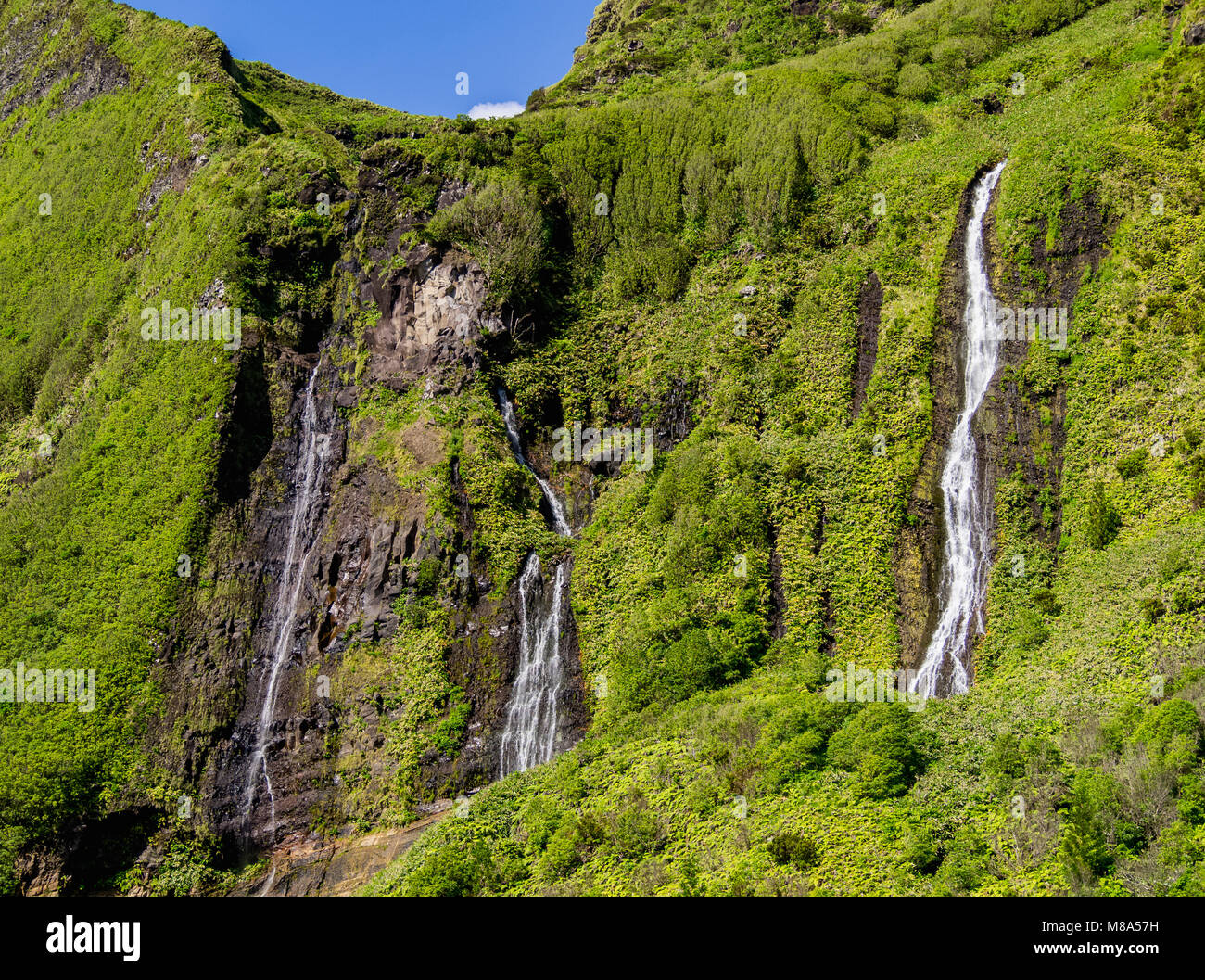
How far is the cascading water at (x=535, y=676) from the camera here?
101 feet

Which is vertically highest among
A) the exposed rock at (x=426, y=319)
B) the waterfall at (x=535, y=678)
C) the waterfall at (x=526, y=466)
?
the exposed rock at (x=426, y=319)

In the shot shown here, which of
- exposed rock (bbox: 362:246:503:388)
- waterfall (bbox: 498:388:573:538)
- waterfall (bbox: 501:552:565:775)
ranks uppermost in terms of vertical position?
exposed rock (bbox: 362:246:503:388)

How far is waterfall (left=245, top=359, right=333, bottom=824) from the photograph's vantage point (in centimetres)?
3206

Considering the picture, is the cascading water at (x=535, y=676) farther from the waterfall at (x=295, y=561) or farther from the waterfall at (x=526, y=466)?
the waterfall at (x=295, y=561)

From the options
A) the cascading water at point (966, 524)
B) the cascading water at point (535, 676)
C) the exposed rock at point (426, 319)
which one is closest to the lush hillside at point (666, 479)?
the exposed rock at point (426, 319)

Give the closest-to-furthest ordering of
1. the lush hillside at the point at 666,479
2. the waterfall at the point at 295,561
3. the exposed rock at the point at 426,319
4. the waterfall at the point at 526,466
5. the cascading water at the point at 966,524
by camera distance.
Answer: the lush hillside at the point at 666,479 → the cascading water at the point at 966,524 → the waterfall at the point at 295,561 → the waterfall at the point at 526,466 → the exposed rock at the point at 426,319

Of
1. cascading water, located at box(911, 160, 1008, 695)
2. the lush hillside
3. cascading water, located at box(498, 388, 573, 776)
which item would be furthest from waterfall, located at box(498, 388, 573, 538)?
cascading water, located at box(911, 160, 1008, 695)

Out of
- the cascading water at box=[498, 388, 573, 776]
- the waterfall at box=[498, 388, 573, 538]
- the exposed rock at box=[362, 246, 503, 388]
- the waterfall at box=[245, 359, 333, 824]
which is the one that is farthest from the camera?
the exposed rock at box=[362, 246, 503, 388]

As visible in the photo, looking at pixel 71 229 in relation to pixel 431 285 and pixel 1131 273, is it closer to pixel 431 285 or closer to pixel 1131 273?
pixel 431 285

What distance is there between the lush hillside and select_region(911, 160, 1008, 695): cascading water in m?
0.75

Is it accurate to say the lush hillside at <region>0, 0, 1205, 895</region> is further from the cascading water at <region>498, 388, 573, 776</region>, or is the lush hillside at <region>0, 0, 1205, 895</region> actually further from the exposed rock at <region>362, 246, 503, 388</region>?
the cascading water at <region>498, 388, 573, 776</region>

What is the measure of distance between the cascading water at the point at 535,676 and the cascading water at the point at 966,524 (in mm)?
12857

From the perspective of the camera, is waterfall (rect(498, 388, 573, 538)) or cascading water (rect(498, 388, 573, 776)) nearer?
cascading water (rect(498, 388, 573, 776))

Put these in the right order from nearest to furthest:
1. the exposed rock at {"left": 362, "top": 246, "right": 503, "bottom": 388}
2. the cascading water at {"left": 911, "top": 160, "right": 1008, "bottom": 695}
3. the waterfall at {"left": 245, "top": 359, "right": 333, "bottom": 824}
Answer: the cascading water at {"left": 911, "top": 160, "right": 1008, "bottom": 695} → the waterfall at {"left": 245, "top": 359, "right": 333, "bottom": 824} → the exposed rock at {"left": 362, "top": 246, "right": 503, "bottom": 388}
